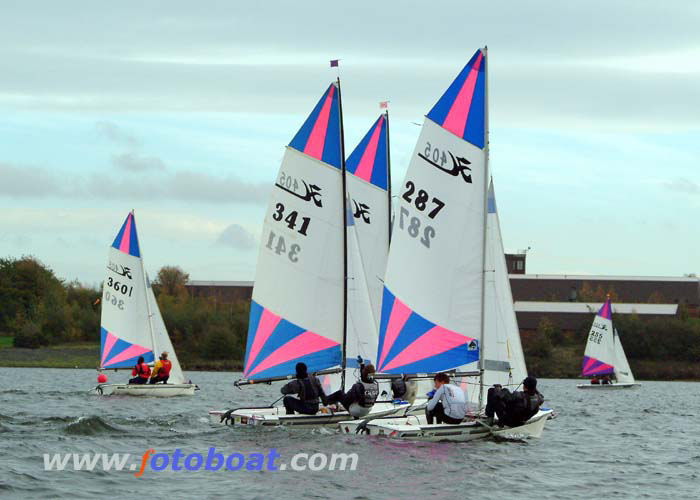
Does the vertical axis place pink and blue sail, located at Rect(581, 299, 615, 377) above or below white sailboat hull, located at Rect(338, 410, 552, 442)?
above

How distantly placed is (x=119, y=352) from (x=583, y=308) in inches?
2413

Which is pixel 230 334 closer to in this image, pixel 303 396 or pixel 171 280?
pixel 171 280

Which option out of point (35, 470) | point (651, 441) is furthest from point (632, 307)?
point (35, 470)

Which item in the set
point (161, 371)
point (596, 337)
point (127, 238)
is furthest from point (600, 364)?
point (161, 371)

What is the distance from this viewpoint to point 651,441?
30.3 meters

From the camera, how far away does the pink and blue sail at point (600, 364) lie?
235 ft

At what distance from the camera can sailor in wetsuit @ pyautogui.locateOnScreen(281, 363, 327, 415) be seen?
1004 inches

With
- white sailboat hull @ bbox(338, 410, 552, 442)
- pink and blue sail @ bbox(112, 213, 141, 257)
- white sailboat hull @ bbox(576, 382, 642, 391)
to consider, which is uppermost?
pink and blue sail @ bbox(112, 213, 141, 257)

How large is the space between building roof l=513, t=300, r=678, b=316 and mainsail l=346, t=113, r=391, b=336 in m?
65.8

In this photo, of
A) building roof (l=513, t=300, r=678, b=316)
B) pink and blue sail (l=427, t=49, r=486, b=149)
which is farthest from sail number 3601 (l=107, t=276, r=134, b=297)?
building roof (l=513, t=300, r=678, b=316)

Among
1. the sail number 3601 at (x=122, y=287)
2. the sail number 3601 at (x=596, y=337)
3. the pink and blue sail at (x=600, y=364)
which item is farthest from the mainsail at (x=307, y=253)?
the sail number 3601 at (x=596, y=337)

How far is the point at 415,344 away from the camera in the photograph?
26.1 meters

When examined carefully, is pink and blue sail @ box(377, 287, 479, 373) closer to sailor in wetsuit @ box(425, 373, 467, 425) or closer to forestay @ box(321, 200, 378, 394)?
sailor in wetsuit @ box(425, 373, 467, 425)

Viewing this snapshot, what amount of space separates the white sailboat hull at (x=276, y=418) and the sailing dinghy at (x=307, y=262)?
1.54m
